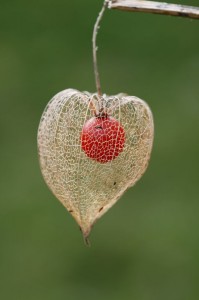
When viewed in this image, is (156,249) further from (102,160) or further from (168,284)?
(102,160)

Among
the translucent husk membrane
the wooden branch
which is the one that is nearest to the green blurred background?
the translucent husk membrane

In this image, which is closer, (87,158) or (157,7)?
(157,7)

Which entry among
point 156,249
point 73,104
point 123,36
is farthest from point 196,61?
point 73,104

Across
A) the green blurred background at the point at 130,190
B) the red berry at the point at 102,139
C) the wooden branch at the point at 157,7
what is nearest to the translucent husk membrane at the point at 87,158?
the red berry at the point at 102,139

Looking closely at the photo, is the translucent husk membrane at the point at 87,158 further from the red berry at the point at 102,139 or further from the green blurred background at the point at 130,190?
the green blurred background at the point at 130,190

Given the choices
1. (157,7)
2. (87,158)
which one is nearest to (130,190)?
(87,158)

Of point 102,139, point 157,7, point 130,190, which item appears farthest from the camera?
point 130,190

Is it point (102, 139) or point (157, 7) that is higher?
point (157, 7)

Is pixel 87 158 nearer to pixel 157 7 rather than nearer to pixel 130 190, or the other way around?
pixel 157 7
